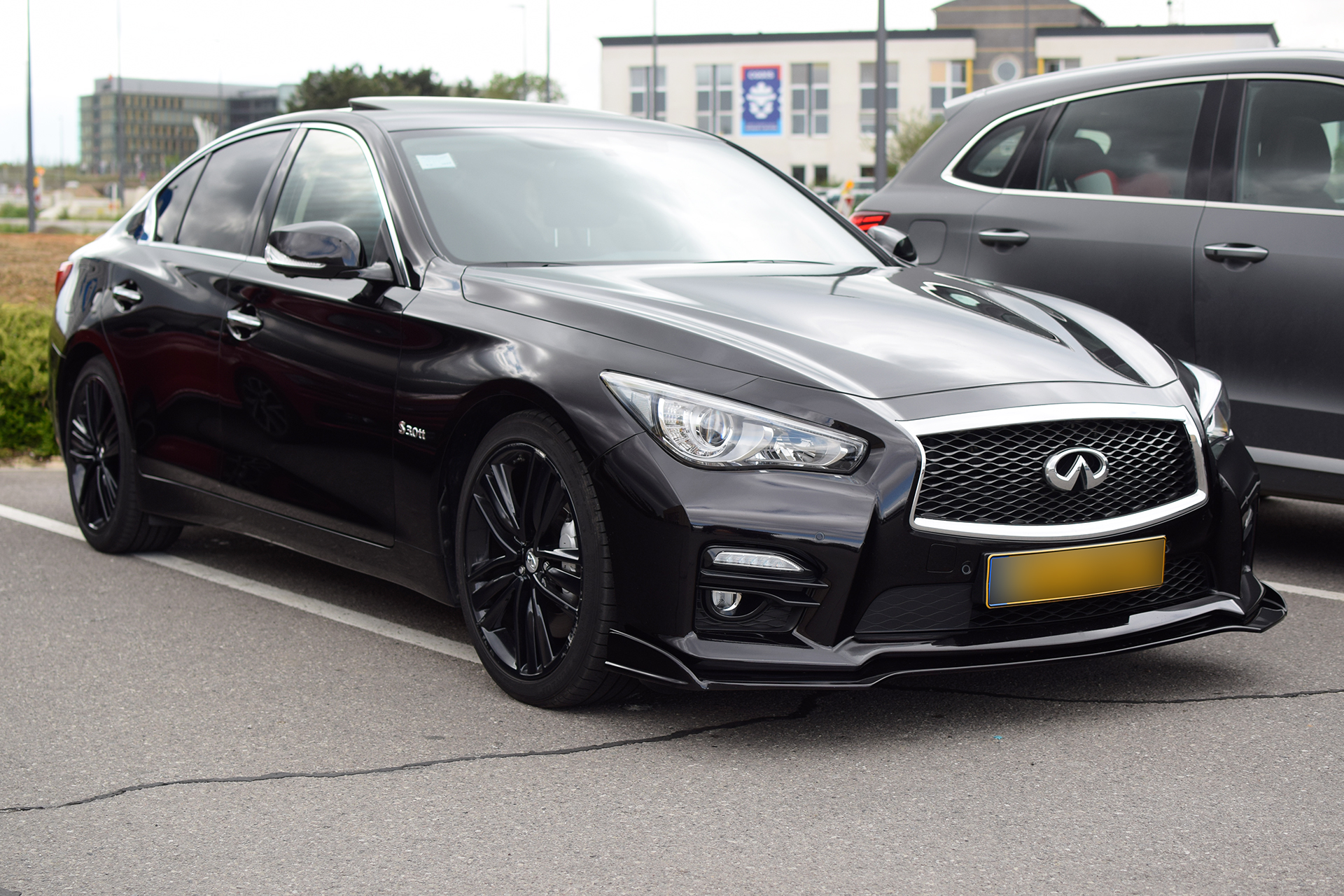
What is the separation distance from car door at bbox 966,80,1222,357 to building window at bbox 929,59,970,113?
74280mm

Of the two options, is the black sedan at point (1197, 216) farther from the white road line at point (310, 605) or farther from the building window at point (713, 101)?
the building window at point (713, 101)

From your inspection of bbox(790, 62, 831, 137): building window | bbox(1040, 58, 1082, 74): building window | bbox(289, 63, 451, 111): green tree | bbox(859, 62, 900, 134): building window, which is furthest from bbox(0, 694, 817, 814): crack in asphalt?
bbox(790, 62, 831, 137): building window

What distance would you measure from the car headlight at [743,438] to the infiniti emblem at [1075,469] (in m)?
0.46

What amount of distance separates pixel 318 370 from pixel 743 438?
5.21 ft

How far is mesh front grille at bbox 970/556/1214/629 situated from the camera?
3410 millimetres

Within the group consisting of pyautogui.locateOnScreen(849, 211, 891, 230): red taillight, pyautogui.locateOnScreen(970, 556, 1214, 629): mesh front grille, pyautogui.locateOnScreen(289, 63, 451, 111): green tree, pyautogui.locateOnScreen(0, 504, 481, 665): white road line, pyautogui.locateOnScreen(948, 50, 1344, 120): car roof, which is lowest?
pyautogui.locateOnScreen(0, 504, 481, 665): white road line

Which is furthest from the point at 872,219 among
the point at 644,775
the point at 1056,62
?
the point at 1056,62

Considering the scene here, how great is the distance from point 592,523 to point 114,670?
1.62 m

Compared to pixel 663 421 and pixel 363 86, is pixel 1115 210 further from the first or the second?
pixel 363 86

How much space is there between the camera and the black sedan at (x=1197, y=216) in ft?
16.6

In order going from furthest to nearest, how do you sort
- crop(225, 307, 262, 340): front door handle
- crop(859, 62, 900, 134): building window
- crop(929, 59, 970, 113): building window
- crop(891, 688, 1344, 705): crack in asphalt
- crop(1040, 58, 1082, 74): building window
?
crop(929, 59, 970, 113): building window, crop(859, 62, 900, 134): building window, crop(1040, 58, 1082, 74): building window, crop(225, 307, 262, 340): front door handle, crop(891, 688, 1344, 705): crack in asphalt

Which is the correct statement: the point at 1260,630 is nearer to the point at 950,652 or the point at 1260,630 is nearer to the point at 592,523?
the point at 950,652

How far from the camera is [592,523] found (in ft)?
11.4

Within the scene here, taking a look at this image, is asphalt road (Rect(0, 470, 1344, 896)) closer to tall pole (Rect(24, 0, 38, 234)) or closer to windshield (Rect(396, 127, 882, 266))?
windshield (Rect(396, 127, 882, 266))
